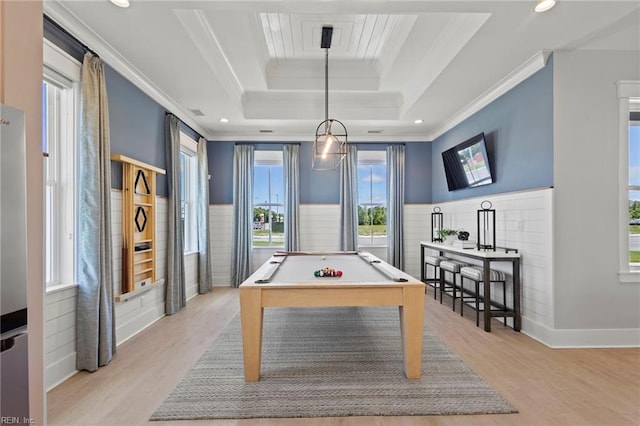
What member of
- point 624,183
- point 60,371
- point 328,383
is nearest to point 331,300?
point 328,383

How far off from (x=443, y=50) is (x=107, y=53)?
332 centimetres

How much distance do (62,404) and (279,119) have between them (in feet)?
14.0

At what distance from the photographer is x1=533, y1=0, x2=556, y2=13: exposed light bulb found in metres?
2.39

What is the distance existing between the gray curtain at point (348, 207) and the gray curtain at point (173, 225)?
9.39ft

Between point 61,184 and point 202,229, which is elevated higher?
point 61,184

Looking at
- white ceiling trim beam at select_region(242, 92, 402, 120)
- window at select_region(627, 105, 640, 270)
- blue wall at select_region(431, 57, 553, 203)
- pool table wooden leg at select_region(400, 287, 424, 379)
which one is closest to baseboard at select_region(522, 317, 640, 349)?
window at select_region(627, 105, 640, 270)

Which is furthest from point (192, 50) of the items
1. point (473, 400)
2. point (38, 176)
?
point (473, 400)

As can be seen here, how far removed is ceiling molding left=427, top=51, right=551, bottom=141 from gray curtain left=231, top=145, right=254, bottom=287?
365 centimetres

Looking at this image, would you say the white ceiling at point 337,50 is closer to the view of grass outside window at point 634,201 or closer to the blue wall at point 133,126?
the blue wall at point 133,126

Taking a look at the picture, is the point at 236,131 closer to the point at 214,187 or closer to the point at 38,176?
the point at 214,187

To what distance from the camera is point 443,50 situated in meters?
3.45

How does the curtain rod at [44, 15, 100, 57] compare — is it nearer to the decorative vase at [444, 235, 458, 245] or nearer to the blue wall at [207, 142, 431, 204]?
the blue wall at [207, 142, 431, 204]

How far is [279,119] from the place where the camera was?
5230 millimetres

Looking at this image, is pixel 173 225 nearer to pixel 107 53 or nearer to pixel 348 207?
pixel 107 53
